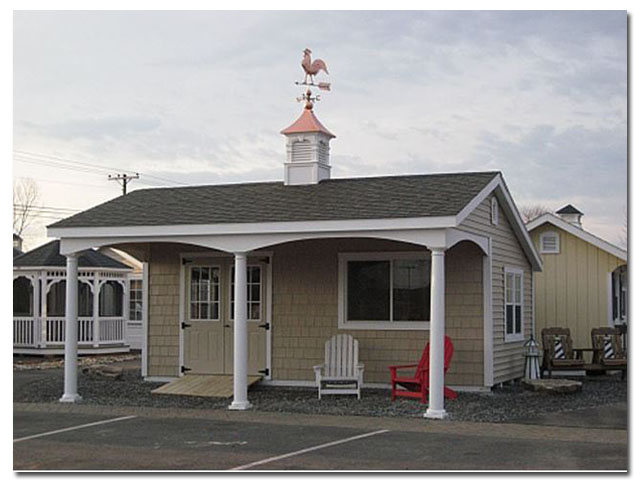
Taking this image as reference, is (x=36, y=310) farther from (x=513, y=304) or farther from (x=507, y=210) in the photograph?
(x=507, y=210)

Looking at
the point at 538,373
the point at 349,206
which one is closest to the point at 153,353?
the point at 349,206

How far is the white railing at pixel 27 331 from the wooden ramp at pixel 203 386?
9379 mm

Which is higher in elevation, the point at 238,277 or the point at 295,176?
the point at 295,176

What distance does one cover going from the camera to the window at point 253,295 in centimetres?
1625

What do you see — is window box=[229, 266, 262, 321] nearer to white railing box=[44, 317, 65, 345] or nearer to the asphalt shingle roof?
the asphalt shingle roof

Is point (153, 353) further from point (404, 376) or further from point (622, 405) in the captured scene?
point (622, 405)

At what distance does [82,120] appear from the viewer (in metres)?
18.1

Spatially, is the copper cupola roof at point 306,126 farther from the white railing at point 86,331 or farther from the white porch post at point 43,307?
the white railing at point 86,331

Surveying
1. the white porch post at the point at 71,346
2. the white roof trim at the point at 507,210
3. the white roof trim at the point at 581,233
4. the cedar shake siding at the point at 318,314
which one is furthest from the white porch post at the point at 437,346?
the white roof trim at the point at 581,233

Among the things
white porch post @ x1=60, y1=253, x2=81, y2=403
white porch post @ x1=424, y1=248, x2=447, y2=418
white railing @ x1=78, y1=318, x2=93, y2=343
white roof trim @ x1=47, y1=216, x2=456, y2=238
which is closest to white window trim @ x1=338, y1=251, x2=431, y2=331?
white roof trim @ x1=47, y1=216, x2=456, y2=238

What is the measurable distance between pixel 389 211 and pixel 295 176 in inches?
141

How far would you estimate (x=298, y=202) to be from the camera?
1452 centimetres

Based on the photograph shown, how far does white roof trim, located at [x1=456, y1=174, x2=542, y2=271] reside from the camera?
1334cm

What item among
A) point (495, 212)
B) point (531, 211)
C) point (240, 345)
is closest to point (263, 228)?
point (240, 345)
